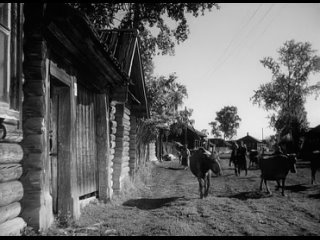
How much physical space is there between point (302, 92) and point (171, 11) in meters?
31.3

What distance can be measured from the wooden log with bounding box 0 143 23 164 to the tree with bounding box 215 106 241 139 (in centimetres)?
11472

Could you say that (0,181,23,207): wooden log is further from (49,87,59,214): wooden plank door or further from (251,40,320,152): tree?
(251,40,320,152): tree

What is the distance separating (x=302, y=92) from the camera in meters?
43.8

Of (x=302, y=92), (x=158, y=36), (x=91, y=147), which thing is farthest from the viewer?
(x=302, y=92)

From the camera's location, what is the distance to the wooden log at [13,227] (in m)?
3.51

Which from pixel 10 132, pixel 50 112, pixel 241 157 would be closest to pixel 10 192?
pixel 10 132

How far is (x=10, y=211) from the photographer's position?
367cm

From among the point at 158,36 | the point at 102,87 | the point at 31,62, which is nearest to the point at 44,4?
the point at 31,62

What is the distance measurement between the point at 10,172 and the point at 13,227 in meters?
0.66

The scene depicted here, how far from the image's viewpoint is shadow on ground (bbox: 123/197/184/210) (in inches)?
332

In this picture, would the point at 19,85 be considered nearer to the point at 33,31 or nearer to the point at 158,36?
the point at 33,31

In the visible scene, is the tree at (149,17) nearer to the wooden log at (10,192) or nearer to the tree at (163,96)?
the tree at (163,96)

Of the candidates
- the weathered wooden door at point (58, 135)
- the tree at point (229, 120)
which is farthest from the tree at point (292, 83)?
the tree at point (229, 120)

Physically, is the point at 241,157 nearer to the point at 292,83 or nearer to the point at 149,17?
the point at 149,17
